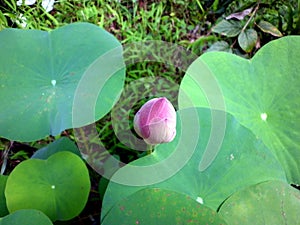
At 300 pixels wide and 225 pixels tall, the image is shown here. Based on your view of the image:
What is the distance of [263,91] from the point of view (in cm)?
107

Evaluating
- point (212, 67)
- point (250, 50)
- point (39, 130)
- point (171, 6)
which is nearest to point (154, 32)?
point (171, 6)

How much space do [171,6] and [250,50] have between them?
0.38 metres

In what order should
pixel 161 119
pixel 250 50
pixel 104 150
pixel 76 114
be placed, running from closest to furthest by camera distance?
pixel 161 119, pixel 76 114, pixel 104 150, pixel 250 50

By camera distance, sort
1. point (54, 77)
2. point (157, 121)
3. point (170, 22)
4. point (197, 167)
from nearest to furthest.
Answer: point (157, 121), point (197, 167), point (54, 77), point (170, 22)

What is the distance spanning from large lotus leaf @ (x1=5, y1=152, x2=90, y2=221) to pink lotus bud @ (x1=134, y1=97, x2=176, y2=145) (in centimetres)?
25

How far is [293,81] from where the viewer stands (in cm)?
106

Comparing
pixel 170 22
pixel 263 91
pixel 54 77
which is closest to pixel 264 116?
pixel 263 91

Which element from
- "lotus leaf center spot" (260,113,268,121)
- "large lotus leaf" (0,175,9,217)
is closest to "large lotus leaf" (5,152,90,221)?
"large lotus leaf" (0,175,9,217)

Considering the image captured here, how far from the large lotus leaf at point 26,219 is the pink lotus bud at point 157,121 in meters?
0.27

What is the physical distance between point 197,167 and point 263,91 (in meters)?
0.31

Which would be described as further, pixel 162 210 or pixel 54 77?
pixel 54 77

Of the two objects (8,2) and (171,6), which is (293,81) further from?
(8,2)

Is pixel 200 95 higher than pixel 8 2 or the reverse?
the reverse

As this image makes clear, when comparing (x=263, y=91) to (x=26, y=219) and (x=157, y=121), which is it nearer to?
(x=157, y=121)
